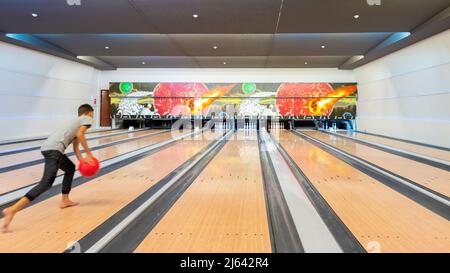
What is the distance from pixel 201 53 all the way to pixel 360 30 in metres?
5.72

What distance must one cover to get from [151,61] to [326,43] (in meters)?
7.69

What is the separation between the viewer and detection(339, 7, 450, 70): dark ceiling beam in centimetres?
744

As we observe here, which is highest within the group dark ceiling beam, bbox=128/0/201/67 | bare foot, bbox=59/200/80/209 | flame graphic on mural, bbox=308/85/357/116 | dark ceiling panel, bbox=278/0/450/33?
dark ceiling beam, bbox=128/0/201/67

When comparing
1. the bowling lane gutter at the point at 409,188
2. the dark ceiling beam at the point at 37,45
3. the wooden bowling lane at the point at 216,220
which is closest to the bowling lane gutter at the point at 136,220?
the wooden bowling lane at the point at 216,220

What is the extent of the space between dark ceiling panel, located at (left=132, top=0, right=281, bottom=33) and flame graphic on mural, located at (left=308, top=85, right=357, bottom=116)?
8092 mm

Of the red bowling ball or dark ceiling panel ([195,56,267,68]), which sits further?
dark ceiling panel ([195,56,267,68])

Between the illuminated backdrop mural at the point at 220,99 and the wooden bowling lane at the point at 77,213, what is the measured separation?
10853 millimetres

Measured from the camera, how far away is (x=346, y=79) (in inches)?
614

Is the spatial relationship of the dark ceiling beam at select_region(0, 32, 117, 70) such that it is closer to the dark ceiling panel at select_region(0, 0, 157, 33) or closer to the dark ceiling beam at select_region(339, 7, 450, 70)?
the dark ceiling panel at select_region(0, 0, 157, 33)

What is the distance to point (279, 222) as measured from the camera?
2986 mm

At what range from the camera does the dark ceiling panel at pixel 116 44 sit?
9.89 meters

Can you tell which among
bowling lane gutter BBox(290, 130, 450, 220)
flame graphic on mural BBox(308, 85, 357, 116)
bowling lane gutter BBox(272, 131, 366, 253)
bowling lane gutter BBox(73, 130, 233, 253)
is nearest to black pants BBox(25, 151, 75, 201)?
bowling lane gutter BBox(73, 130, 233, 253)

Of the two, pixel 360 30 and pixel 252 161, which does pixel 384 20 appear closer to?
pixel 360 30
